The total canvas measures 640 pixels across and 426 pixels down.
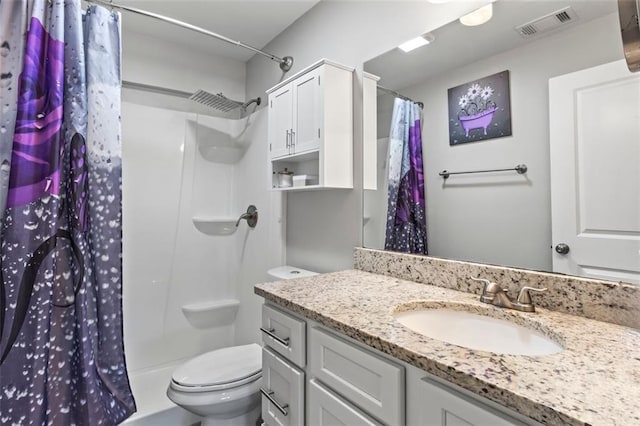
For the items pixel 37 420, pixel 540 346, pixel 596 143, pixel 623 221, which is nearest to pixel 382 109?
pixel 596 143

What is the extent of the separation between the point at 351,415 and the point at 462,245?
0.70 meters

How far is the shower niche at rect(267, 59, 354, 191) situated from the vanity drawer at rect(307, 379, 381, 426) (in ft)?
2.82

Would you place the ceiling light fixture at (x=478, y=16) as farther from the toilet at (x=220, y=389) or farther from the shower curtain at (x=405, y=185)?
the toilet at (x=220, y=389)

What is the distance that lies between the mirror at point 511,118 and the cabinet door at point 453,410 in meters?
0.59

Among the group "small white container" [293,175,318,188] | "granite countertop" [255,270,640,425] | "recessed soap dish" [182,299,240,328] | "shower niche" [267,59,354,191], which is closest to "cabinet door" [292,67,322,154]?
"shower niche" [267,59,354,191]

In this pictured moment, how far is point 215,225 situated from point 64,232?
1.25 m

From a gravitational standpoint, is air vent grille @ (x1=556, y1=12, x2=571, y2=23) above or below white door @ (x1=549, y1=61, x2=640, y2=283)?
above

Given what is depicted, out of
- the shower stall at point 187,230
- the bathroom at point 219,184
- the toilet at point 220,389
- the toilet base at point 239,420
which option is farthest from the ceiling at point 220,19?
the toilet base at point 239,420

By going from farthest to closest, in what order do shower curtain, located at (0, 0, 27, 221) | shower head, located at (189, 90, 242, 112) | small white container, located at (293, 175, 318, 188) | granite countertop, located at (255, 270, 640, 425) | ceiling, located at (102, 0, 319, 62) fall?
shower head, located at (189, 90, 242, 112) < ceiling, located at (102, 0, 319, 62) < small white container, located at (293, 175, 318, 188) < shower curtain, located at (0, 0, 27, 221) < granite countertop, located at (255, 270, 640, 425)

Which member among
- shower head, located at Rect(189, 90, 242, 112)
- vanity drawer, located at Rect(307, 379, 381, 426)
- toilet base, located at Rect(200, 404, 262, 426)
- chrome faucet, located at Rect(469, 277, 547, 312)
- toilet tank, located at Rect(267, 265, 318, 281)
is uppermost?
shower head, located at Rect(189, 90, 242, 112)

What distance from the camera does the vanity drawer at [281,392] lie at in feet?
3.21

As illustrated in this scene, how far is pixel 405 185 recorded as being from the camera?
141 centimetres

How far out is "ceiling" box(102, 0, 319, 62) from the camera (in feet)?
6.08

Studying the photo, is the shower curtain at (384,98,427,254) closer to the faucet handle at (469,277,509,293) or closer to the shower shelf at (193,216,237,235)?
the faucet handle at (469,277,509,293)
